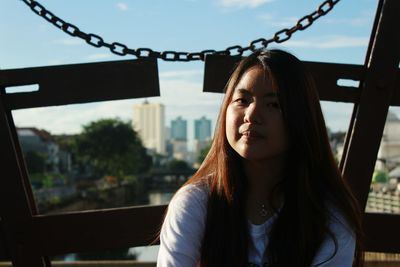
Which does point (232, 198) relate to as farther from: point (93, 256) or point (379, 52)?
point (93, 256)

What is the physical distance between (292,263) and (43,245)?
3.79ft

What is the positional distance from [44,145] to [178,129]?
110m

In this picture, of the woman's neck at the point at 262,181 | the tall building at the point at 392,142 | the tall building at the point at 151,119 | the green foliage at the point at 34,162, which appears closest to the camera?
the woman's neck at the point at 262,181

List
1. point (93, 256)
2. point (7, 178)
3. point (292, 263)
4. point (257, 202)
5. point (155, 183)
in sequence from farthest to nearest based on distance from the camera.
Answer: point (155, 183) → point (93, 256) → point (7, 178) → point (257, 202) → point (292, 263)

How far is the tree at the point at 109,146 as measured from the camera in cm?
4556

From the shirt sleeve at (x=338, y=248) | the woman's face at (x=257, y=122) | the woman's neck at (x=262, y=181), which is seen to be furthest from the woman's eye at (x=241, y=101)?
the shirt sleeve at (x=338, y=248)

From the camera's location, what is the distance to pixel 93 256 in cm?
1772

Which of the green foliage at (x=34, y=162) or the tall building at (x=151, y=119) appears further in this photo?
the tall building at (x=151, y=119)

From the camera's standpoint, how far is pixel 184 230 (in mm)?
1645

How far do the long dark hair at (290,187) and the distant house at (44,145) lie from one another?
174 feet

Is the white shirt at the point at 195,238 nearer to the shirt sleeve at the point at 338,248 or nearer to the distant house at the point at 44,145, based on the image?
the shirt sleeve at the point at 338,248

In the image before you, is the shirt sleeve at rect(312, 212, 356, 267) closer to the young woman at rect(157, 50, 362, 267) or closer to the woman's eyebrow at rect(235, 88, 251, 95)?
the young woman at rect(157, 50, 362, 267)

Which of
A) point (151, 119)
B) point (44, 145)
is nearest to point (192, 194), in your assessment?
point (44, 145)

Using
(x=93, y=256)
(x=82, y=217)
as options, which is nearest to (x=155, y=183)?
(x=93, y=256)
